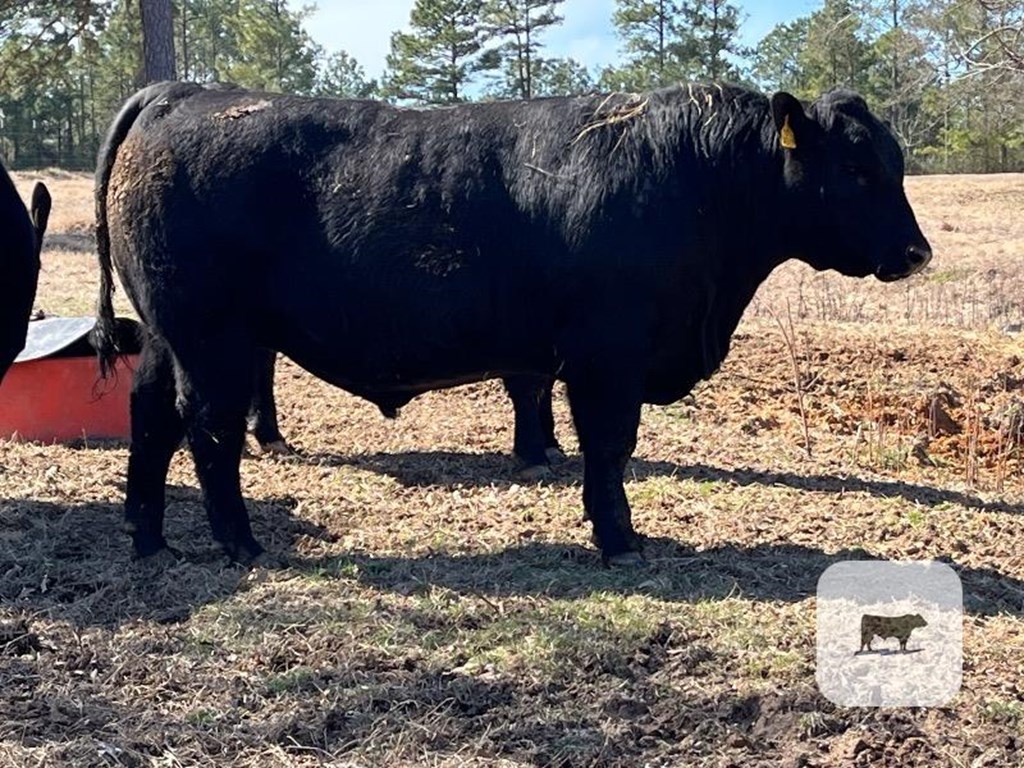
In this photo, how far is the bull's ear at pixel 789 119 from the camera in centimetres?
524

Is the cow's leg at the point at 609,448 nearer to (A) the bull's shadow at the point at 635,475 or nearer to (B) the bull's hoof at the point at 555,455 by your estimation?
(A) the bull's shadow at the point at 635,475

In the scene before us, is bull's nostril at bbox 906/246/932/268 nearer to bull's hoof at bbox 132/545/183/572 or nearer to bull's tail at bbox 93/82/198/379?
bull's tail at bbox 93/82/198/379

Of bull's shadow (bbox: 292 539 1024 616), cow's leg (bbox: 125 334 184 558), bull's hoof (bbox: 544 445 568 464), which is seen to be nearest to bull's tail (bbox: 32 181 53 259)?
cow's leg (bbox: 125 334 184 558)

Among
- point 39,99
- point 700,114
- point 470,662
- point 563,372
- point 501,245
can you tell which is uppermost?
point 39,99

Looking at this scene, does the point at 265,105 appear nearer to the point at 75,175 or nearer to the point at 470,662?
the point at 470,662

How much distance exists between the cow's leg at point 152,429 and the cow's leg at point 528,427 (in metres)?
2.06

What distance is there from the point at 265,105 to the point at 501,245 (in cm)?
134

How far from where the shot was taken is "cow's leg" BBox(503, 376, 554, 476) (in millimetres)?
7051

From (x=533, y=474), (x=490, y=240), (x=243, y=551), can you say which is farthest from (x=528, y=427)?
(x=243, y=551)

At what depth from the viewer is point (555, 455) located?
760 centimetres

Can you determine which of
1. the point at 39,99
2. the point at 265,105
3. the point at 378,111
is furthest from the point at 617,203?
the point at 39,99

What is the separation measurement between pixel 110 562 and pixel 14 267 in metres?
1.40

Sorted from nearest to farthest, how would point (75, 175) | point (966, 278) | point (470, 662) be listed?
point (470, 662) < point (966, 278) < point (75, 175)

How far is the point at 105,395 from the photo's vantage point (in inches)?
308
